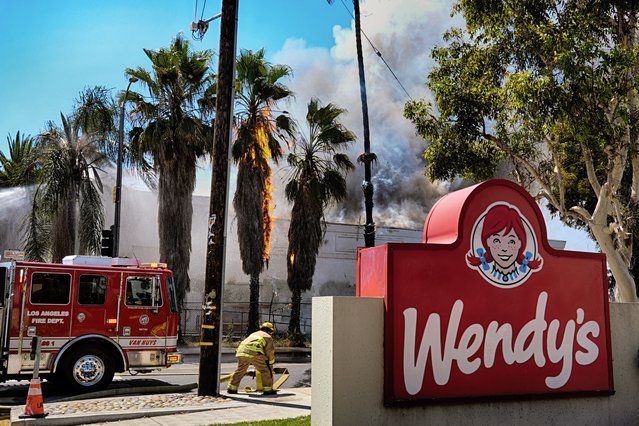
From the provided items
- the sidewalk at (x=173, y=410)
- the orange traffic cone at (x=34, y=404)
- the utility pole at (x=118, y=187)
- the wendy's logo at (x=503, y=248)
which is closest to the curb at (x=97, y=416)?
the sidewalk at (x=173, y=410)

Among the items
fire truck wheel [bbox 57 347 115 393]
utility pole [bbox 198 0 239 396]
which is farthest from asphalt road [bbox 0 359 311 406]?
utility pole [bbox 198 0 239 396]

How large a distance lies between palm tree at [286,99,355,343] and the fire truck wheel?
14.1 metres

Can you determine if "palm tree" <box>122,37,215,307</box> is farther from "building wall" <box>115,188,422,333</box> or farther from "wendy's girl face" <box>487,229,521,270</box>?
"wendy's girl face" <box>487,229,521,270</box>

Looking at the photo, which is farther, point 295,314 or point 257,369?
point 295,314

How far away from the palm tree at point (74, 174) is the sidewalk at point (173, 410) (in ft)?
43.3

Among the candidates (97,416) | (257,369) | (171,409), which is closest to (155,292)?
(257,369)

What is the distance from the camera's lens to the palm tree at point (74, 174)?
22938mm

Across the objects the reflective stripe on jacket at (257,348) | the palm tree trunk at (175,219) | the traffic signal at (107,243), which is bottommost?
the reflective stripe on jacket at (257,348)

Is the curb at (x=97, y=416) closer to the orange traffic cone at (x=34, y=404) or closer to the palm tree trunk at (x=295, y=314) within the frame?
the orange traffic cone at (x=34, y=404)

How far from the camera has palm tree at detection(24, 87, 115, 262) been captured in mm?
22938

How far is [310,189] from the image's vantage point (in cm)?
2625

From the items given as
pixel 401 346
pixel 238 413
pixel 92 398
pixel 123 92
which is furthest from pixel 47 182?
pixel 401 346

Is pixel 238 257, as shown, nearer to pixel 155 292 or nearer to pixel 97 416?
pixel 155 292

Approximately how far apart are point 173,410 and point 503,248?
218 inches
